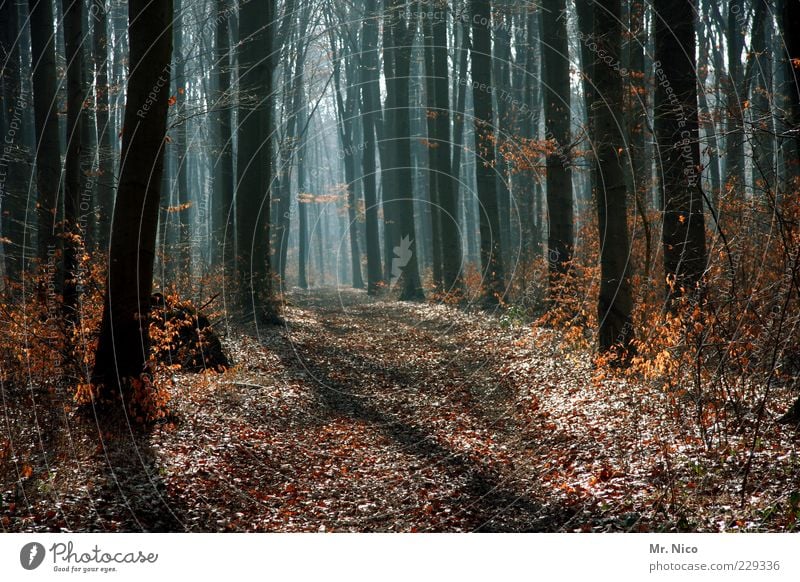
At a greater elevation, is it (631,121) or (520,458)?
(631,121)

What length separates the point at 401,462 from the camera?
353 inches

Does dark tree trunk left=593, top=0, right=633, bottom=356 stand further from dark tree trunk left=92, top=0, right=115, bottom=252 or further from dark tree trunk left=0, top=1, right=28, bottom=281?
dark tree trunk left=0, top=1, right=28, bottom=281

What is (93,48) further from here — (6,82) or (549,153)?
(549,153)

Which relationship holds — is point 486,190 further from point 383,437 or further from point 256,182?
point 383,437

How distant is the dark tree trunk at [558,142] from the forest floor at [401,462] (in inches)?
123

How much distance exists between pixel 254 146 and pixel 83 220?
7520mm

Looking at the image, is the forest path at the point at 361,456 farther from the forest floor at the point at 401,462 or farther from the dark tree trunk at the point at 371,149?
the dark tree trunk at the point at 371,149

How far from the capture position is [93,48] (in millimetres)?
15977

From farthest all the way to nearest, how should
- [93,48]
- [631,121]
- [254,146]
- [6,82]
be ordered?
[254,146], [6,82], [93,48], [631,121]

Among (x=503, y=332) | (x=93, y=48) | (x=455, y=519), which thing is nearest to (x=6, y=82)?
(x=93, y=48)

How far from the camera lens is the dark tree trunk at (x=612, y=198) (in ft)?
37.1

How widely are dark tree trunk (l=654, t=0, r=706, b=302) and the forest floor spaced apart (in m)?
2.16

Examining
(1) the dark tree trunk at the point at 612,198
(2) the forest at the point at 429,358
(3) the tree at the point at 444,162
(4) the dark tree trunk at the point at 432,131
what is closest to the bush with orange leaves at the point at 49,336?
(2) the forest at the point at 429,358

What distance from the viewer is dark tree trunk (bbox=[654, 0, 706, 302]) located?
31.8 feet
